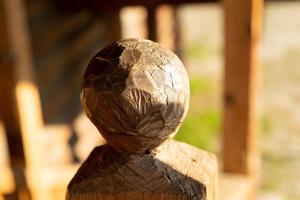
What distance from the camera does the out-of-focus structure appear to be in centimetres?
184

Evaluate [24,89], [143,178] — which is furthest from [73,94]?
[143,178]

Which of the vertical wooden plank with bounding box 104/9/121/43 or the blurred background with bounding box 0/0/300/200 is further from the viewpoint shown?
the vertical wooden plank with bounding box 104/9/121/43

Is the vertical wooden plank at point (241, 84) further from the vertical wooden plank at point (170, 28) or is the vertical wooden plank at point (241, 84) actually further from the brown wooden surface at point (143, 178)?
the vertical wooden plank at point (170, 28)

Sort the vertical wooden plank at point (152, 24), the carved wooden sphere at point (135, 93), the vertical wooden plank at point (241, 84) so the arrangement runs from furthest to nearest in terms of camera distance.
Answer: the vertical wooden plank at point (152, 24), the vertical wooden plank at point (241, 84), the carved wooden sphere at point (135, 93)

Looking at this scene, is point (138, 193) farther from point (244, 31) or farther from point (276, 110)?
point (276, 110)

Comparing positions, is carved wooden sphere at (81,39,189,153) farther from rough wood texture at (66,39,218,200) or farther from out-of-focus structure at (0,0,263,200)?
out-of-focus structure at (0,0,263,200)

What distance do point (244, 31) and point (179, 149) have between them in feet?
4.07

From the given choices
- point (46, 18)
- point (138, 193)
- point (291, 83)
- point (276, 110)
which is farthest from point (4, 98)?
point (291, 83)

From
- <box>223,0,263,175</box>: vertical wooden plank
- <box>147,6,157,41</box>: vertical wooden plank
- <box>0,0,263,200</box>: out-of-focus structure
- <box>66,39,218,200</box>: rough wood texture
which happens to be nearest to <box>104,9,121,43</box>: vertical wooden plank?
<box>0,0,263,200</box>: out-of-focus structure

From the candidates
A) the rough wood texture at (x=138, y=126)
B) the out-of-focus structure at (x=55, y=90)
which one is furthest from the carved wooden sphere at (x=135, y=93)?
the out-of-focus structure at (x=55, y=90)

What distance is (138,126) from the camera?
59 centimetres

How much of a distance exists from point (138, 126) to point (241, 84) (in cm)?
139

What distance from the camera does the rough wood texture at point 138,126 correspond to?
1.88 feet

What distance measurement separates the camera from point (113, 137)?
616 millimetres
